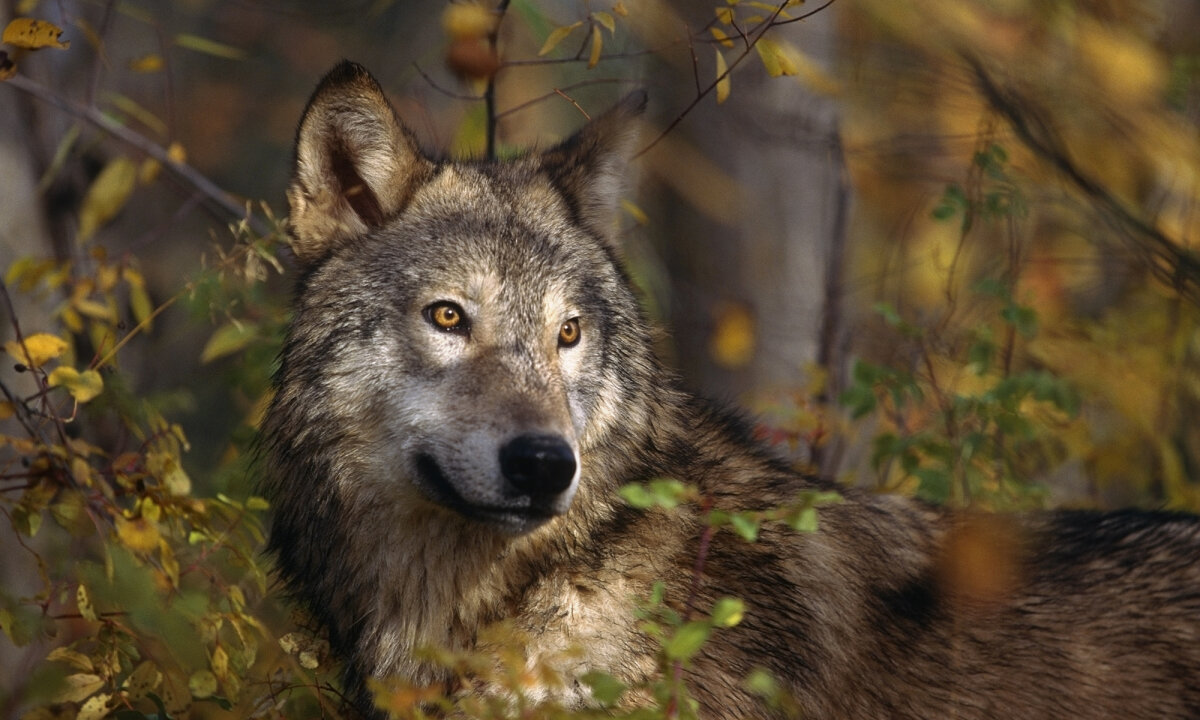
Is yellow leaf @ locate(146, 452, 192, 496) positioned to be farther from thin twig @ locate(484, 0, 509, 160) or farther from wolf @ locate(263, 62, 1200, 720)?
thin twig @ locate(484, 0, 509, 160)

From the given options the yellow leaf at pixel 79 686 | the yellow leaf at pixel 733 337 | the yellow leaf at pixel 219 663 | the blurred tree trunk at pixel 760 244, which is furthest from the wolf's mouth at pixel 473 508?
the yellow leaf at pixel 733 337

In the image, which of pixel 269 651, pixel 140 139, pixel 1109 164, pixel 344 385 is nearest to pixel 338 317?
pixel 344 385

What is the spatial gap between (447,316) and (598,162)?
3.01ft

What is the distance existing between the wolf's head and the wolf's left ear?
0.34 ft

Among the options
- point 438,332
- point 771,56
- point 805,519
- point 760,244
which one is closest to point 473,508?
point 438,332

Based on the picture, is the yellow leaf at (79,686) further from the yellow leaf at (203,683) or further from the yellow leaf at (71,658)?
the yellow leaf at (203,683)

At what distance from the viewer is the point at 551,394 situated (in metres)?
3.10

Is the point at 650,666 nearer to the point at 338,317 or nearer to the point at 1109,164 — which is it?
the point at 338,317

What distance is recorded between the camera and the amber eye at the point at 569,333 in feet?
11.0

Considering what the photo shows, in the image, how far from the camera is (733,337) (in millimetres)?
7129

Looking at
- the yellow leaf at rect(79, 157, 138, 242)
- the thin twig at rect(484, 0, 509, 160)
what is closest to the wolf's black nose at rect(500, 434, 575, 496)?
the thin twig at rect(484, 0, 509, 160)

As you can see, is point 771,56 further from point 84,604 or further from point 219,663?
point 84,604

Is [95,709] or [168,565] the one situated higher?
[168,565]

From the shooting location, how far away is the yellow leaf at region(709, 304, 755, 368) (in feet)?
23.4
